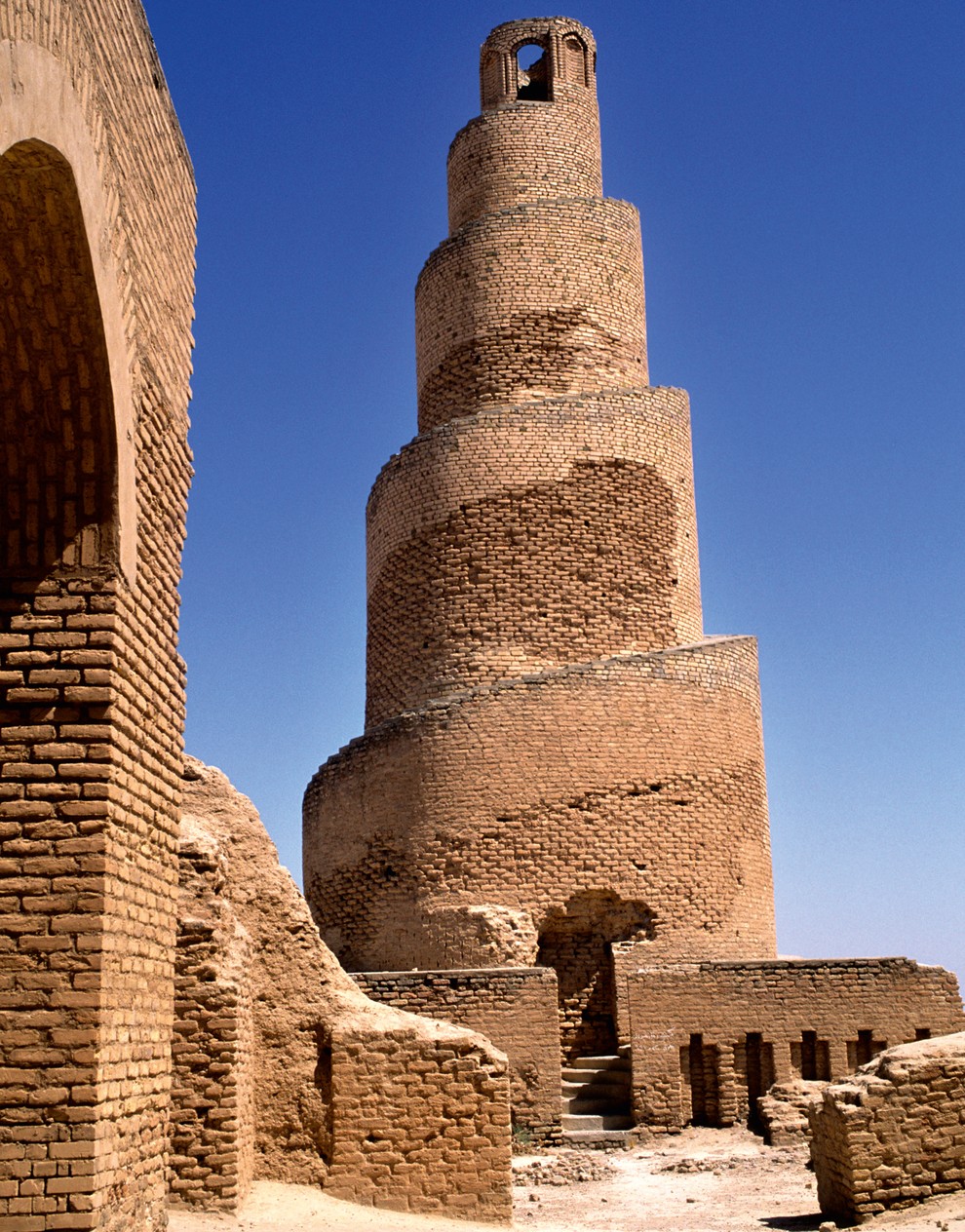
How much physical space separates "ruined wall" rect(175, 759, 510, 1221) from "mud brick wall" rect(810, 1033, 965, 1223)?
101 inches

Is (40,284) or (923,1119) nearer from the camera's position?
(40,284)

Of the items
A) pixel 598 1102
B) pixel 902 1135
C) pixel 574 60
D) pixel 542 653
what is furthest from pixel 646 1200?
pixel 574 60

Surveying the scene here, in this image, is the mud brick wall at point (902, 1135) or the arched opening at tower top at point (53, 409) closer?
the arched opening at tower top at point (53, 409)

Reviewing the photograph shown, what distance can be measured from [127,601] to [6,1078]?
1.89 meters

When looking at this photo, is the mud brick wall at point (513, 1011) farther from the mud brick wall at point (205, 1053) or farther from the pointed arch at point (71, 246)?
the pointed arch at point (71, 246)

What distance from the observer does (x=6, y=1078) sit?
4.85m

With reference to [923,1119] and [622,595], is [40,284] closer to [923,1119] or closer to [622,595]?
[923,1119]

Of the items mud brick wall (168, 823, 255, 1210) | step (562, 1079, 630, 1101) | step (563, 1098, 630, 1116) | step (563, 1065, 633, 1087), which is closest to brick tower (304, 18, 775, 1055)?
step (563, 1065, 633, 1087)

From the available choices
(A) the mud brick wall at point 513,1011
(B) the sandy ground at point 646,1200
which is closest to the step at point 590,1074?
(B) the sandy ground at point 646,1200

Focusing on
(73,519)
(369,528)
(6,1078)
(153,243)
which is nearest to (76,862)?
(6,1078)

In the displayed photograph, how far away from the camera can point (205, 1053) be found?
8094 millimetres

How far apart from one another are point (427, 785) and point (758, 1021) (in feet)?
16.3

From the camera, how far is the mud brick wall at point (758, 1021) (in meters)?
14.5

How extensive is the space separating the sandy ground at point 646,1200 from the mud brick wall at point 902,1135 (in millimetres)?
163
